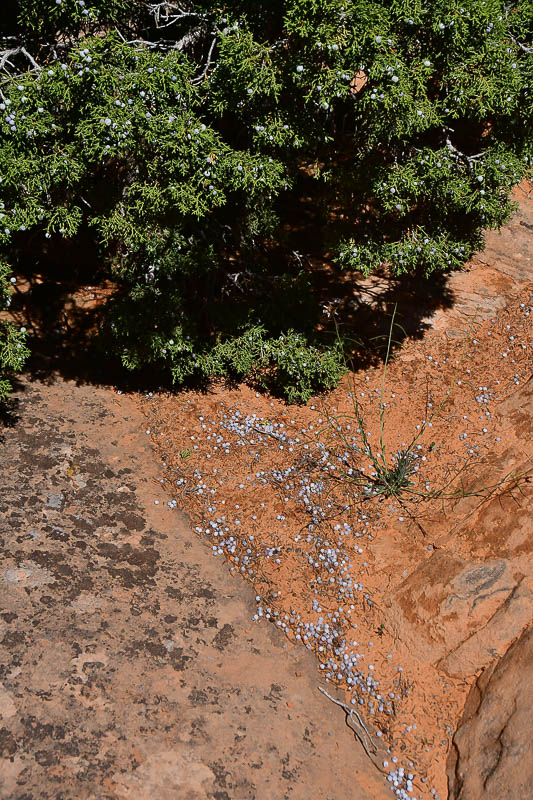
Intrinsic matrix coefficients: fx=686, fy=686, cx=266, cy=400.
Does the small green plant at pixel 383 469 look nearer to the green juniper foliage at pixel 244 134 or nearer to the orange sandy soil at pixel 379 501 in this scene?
the orange sandy soil at pixel 379 501

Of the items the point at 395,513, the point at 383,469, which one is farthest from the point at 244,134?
the point at 395,513

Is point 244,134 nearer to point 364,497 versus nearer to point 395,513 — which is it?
point 364,497

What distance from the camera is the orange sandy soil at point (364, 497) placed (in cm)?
496

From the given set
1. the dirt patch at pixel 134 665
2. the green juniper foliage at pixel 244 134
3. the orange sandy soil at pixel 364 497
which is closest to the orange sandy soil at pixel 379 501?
the orange sandy soil at pixel 364 497

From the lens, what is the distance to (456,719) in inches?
A: 189

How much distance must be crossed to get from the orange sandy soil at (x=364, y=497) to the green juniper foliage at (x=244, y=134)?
0.60m

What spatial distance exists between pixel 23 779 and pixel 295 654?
2.05m

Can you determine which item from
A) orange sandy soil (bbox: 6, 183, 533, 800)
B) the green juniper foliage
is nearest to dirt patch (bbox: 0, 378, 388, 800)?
orange sandy soil (bbox: 6, 183, 533, 800)

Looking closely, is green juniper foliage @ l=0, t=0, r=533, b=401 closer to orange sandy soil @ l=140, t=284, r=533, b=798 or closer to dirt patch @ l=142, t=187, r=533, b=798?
orange sandy soil @ l=140, t=284, r=533, b=798

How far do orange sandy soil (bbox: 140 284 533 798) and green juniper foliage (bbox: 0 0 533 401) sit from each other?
601 mm

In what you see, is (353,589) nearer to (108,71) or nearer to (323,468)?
(323,468)

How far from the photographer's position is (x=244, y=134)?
647 centimetres

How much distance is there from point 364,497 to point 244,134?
11.7 ft

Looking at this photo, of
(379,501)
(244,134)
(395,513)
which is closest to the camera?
(395,513)
